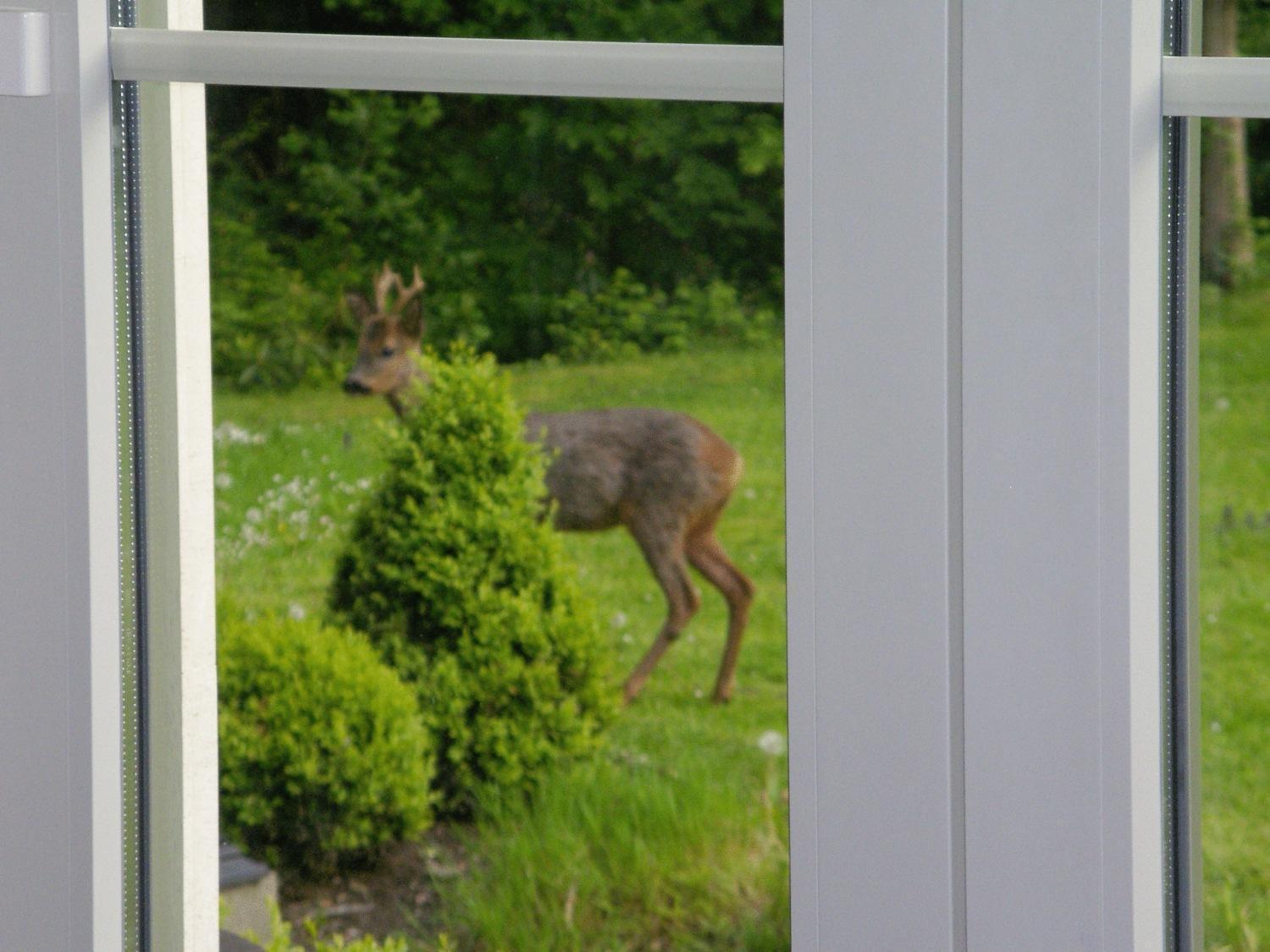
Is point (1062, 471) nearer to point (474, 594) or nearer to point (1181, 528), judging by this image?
point (1181, 528)

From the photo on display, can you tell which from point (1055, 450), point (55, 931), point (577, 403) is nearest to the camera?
point (1055, 450)

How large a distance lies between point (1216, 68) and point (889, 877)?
0.38 m

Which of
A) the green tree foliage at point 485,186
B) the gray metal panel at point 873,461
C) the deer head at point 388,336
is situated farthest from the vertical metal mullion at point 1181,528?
the deer head at point 388,336

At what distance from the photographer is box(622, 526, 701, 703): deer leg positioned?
33.9 inches

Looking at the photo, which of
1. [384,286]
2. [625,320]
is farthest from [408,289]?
[625,320]

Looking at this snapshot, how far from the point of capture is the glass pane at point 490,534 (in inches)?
30.5

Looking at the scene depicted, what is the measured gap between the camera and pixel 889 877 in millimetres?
517

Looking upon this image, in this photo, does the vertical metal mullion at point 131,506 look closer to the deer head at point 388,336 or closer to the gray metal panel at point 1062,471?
the deer head at point 388,336

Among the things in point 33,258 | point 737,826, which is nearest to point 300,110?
point 33,258

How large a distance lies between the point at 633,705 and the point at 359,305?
0.36 m

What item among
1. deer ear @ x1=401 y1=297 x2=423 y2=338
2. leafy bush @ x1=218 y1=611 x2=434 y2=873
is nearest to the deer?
deer ear @ x1=401 y1=297 x2=423 y2=338

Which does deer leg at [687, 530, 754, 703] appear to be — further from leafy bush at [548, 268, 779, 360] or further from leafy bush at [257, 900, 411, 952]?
leafy bush at [257, 900, 411, 952]

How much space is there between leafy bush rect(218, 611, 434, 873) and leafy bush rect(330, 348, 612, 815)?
0.02 m

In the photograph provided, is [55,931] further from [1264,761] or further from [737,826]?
[1264,761]
